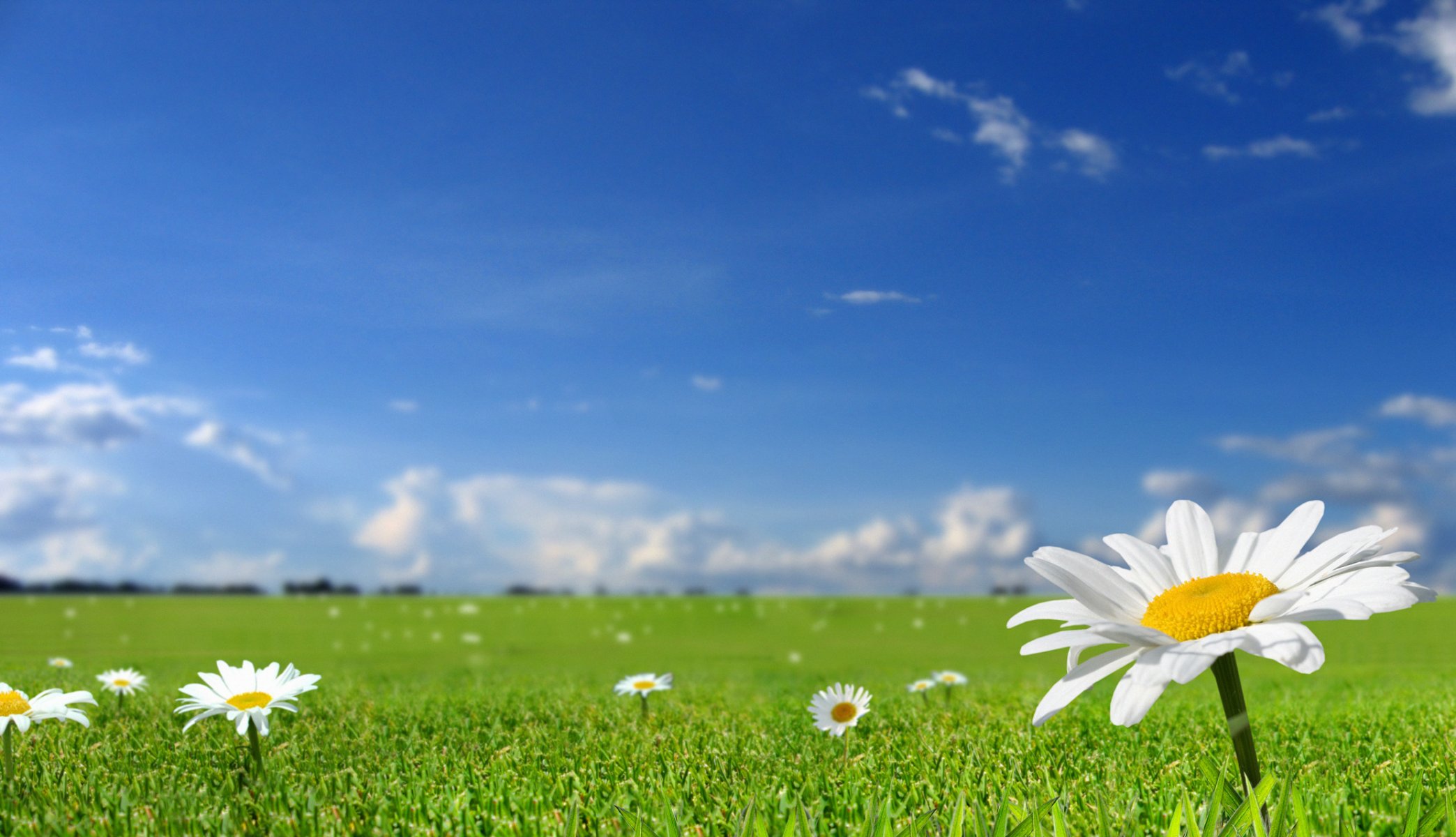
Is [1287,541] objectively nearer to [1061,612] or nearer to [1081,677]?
[1061,612]

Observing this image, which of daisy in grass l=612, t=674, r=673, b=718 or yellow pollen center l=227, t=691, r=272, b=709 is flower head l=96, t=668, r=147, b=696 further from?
daisy in grass l=612, t=674, r=673, b=718

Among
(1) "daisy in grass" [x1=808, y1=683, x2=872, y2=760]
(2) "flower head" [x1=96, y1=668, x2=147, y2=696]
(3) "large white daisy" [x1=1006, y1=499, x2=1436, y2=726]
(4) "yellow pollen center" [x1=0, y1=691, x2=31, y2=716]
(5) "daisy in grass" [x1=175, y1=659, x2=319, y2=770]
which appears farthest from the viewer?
(2) "flower head" [x1=96, y1=668, x2=147, y2=696]

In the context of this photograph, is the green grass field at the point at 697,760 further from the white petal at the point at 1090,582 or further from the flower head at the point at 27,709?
the white petal at the point at 1090,582

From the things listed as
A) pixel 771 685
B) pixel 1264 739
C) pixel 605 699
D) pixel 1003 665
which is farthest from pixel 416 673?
pixel 1264 739

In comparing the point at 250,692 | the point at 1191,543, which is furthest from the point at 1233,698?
the point at 250,692

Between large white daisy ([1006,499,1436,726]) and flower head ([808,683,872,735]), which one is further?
flower head ([808,683,872,735])

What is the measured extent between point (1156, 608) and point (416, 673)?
926 centimetres

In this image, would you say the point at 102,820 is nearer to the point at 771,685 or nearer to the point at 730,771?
the point at 730,771

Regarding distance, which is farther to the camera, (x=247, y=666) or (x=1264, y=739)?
(x=1264, y=739)

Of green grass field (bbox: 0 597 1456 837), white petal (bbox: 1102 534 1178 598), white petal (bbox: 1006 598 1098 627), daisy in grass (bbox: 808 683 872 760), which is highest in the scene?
white petal (bbox: 1102 534 1178 598)

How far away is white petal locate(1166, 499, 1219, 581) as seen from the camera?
2.46m

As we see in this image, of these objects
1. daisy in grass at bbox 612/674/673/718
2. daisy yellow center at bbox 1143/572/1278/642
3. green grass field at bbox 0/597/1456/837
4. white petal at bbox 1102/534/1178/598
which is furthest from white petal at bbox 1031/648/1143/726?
daisy in grass at bbox 612/674/673/718

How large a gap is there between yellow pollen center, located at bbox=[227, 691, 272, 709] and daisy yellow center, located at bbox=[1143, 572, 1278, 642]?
273 centimetres

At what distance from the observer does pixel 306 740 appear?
412cm
